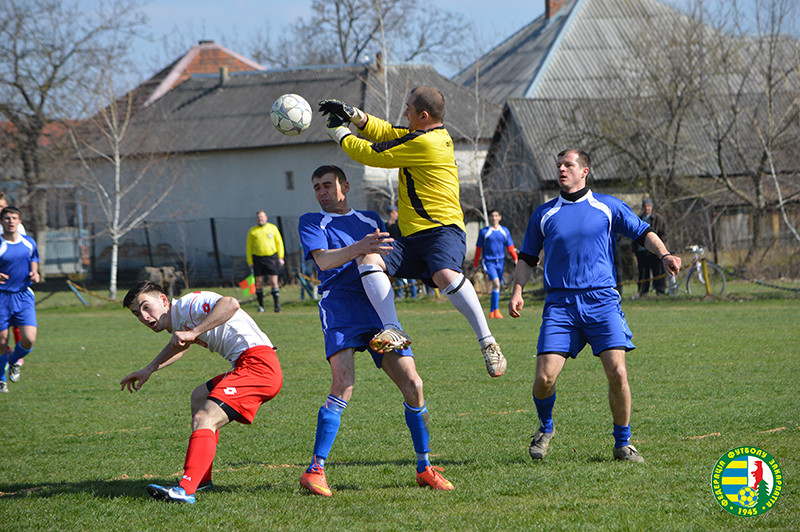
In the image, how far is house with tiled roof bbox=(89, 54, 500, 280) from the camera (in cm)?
3250

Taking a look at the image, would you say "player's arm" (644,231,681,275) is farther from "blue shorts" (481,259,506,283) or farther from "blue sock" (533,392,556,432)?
"blue shorts" (481,259,506,283)

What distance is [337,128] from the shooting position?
559 centimetres

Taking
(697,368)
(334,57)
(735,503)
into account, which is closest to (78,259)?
(334,57)

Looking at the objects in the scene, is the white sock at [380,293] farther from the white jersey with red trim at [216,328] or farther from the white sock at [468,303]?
the white jersey with red trim at [216,328]

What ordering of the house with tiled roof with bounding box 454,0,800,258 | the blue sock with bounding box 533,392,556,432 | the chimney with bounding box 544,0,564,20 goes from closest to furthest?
1. the blue sock with bounding box 533,392,556,432
2. the house with tiled roof with bounding box 454,0,800,258
3. the chimney with bounding box 544,0,564,20

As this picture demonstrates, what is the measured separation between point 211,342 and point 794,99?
65.5ft

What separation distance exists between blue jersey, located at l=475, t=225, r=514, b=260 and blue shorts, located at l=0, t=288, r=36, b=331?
30.8 feet

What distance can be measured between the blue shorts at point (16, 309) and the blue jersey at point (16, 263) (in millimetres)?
80

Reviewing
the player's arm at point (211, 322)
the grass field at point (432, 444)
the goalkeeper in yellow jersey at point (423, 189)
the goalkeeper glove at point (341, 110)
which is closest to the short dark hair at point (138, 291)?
the player's arm at point (211, 322)

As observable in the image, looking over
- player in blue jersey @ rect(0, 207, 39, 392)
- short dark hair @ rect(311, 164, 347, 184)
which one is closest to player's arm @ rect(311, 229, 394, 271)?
short dark hair @ rect(311, 164, 347, 184)

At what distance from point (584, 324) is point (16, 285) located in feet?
25.8

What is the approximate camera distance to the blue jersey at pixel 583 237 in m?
5.62

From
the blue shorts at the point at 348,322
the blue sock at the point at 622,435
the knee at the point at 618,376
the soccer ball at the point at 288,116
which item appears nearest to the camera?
the blue shorts at the point at 348,322

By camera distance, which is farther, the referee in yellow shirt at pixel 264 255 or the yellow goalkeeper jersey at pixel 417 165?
the referee in yellow shirt at pixel 264 255
